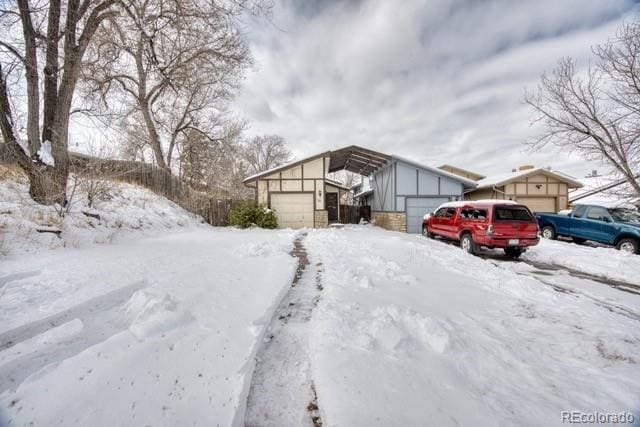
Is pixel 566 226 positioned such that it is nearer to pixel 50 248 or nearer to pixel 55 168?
pixel 50 248

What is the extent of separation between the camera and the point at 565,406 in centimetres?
167

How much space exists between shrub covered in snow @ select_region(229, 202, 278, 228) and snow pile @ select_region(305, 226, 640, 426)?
8943 mm

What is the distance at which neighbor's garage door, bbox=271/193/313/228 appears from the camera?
1381 centimetres

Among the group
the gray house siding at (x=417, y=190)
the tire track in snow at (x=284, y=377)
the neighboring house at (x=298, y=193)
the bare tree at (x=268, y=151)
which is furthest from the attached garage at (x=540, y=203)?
the bare tree at (x=268, y=151)

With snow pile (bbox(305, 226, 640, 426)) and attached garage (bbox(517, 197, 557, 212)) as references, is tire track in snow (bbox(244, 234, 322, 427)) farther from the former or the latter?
attached garage (bbox(517, 197, 557, 212))

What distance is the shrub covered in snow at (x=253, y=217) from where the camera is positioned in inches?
486

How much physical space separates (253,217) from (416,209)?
906 cm

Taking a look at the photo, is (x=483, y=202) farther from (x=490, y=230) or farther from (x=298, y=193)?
(x=298, y=193)

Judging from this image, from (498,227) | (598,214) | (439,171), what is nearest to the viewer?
(498,227)

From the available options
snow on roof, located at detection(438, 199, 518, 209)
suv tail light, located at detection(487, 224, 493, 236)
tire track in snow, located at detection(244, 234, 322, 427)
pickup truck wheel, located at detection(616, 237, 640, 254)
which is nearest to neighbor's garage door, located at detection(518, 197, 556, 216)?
pickup truck wheel, located at detection(616, 237, 640, 254)

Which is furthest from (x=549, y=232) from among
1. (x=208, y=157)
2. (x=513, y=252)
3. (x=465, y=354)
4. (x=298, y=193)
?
(x=208, y=157)

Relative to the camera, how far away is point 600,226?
8.91m

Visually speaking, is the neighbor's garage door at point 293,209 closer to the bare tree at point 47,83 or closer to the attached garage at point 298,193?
the attached garage at point 298,193

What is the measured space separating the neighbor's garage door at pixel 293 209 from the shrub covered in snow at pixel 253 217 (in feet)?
3.49
